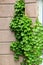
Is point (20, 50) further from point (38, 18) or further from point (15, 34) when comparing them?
point (38, 18)

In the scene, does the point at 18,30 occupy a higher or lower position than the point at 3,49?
higher

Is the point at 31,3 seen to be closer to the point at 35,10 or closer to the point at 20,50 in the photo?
the point at 35,10

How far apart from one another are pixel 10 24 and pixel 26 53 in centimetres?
50

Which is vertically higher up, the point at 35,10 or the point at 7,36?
the point at 35,10

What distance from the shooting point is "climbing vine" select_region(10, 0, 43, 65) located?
420 cm

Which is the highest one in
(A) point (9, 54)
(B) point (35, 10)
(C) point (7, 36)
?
(B) point (35, 10)

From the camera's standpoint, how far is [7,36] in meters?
4.34

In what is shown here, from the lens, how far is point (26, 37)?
4223 mm

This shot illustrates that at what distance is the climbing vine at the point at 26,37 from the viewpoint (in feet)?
13.8

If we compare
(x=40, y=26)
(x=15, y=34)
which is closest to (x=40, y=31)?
(x=40, y=26)

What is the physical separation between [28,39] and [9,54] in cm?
38

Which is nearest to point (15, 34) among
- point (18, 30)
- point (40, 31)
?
point (18, 30)

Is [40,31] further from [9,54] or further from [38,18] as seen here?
[9,54]

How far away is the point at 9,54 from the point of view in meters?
4.34
